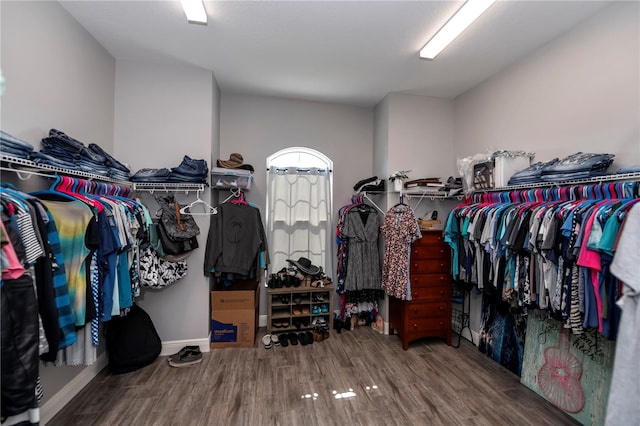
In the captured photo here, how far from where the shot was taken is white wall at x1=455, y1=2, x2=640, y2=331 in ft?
5.67

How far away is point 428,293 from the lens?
9.17ft

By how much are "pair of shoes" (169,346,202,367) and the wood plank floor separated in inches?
2.1

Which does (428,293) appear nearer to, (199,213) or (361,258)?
(361,258)

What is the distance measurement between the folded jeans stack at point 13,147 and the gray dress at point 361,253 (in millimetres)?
2645

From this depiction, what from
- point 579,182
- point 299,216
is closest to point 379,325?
point 299,216

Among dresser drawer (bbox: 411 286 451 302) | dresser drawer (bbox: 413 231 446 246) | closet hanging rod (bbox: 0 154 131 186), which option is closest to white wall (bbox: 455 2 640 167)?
dresser drawer (bbox: 413 231 446 246)

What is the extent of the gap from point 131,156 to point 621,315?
384cm

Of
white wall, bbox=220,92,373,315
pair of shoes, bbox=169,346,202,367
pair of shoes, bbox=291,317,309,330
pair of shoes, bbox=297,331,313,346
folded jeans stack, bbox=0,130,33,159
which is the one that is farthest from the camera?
white wall, bbox=220,92,373,315

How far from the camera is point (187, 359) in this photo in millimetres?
2469

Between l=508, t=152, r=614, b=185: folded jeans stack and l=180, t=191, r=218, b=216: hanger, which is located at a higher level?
l=508, t=152, r=614, b=185: folded jeans stack

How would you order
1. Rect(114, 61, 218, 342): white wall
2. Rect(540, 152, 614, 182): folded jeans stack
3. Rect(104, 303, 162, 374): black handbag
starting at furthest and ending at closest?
Rect(114, 61, 218, 342): white wall → Rect(104, 303, 162, 374): black handbag → Rect(540, 152, 614, 182): folded jeans stack

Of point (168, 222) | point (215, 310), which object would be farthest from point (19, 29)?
point (215, 310)

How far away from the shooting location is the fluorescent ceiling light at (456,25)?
169cm

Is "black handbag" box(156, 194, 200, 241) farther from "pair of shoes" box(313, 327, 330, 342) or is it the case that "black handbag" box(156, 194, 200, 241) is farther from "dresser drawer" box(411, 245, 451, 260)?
"dresser drawer" box(411, 245, 451, 260)
